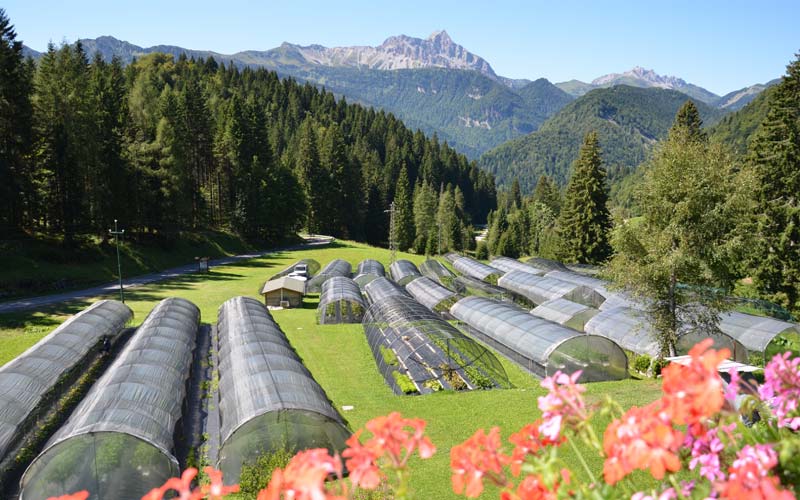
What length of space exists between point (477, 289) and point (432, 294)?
453cm

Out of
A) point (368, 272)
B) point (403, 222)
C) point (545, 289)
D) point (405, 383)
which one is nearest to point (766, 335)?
point (545, 289)

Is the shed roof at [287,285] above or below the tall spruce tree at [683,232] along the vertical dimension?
below

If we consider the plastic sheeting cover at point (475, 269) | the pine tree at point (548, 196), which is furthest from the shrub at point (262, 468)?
the pine tree at point (548, 196)

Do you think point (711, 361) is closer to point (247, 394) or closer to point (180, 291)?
point (247, 394)

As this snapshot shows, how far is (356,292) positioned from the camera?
32.2 meters

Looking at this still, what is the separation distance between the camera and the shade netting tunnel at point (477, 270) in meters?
44.9

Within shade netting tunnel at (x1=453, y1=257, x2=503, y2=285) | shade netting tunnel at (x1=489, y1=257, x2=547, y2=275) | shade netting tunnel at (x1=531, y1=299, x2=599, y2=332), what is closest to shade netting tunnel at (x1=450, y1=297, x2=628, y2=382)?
shade netting tunnel at (x1=531, y1=299, x2=599, y2=332)

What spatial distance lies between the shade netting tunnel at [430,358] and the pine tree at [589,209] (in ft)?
109

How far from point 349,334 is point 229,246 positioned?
38.3m

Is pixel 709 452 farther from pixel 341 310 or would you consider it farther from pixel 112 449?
pixel 341 310

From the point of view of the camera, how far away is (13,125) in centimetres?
3850

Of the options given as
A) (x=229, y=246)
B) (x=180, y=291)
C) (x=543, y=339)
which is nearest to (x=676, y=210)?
(x=543, y=339)

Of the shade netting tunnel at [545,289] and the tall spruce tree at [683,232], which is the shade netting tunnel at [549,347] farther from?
the shade netting tunnel at [545,289]

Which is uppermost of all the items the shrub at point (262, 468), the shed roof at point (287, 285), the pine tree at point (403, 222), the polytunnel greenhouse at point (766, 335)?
the polytunnel greenhouse at point (766, 335)
